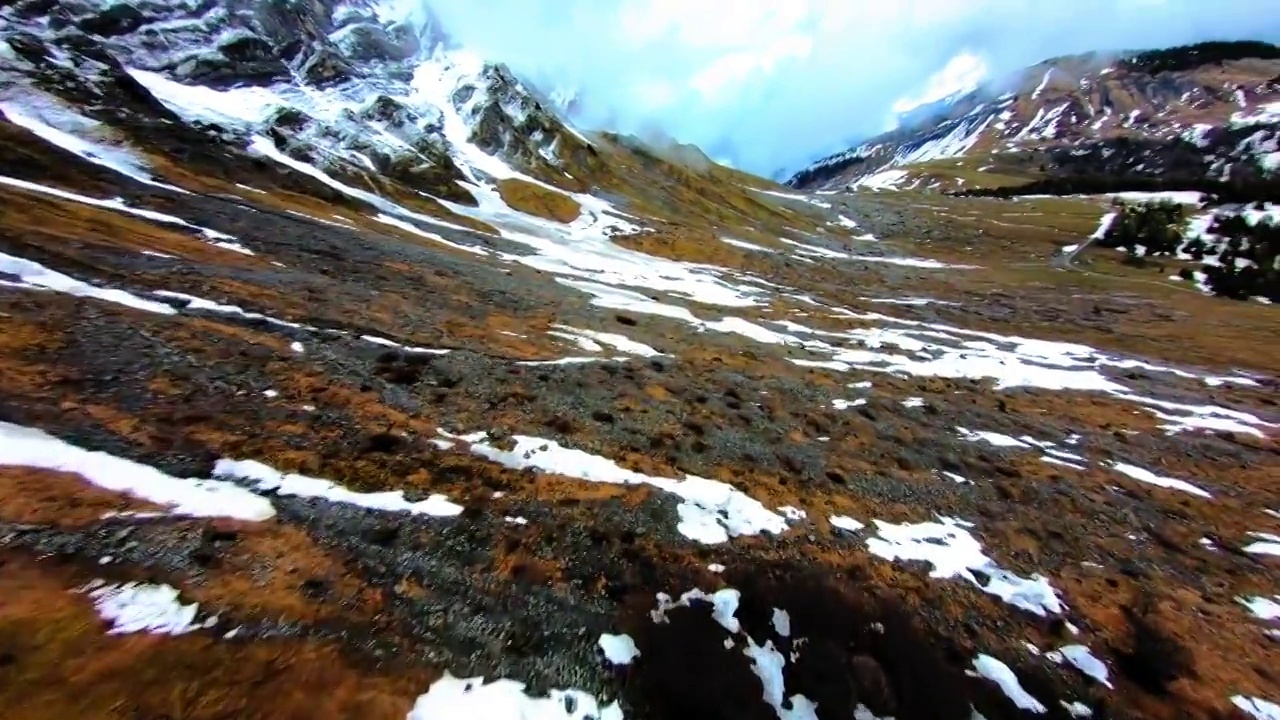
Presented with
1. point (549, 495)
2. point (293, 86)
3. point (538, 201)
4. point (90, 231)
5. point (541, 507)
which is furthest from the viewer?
point (293, 86)

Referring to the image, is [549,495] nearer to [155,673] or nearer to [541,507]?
[541,507]

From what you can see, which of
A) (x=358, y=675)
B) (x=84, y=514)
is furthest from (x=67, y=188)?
(x=358, y=675)

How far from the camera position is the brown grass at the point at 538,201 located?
86.9 m

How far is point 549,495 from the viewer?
1497cm

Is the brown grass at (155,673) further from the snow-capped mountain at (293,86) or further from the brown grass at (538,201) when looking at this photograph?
the brown grass at (538,201)

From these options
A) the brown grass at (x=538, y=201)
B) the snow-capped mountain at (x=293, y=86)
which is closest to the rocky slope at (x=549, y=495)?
the snow-capped mountain at (x=293, y=86)

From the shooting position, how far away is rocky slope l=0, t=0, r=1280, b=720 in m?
9.29

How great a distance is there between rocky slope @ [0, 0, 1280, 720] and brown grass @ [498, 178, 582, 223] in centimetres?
4465

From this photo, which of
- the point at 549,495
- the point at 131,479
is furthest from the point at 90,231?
the point at 549,495

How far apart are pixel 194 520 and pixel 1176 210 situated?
160556mm

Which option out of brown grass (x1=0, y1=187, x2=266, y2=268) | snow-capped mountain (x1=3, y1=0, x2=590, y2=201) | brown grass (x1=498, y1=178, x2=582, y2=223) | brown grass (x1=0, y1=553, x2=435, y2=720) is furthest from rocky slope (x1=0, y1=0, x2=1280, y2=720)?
brown grass (x1=498, y1=178, x2=582, y2=223)

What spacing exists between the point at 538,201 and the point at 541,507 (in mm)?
82841

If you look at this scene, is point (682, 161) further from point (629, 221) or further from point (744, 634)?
point (744, 634)

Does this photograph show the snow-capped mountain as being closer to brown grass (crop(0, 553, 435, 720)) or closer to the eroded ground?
the eroded ground
